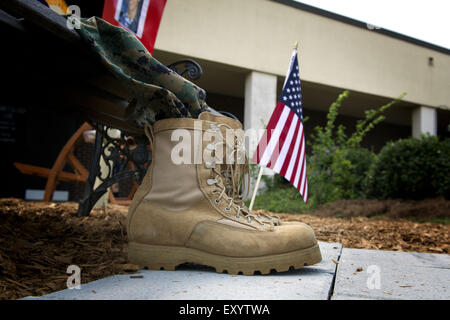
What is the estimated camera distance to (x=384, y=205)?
4.39 m

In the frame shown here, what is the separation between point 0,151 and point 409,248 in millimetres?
6809

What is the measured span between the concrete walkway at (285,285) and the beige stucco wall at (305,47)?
19.1 ft

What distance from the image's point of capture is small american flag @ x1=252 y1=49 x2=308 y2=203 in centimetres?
227

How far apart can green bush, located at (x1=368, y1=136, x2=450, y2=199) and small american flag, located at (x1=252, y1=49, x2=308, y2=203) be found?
3.04m

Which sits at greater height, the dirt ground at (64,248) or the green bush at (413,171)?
the green bush at (413,171)

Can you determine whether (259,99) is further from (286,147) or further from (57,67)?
(57,67)

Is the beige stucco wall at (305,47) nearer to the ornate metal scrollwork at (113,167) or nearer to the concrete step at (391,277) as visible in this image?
the ornate metal scrollwork at (113,167)

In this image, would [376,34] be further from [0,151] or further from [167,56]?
[0,151]

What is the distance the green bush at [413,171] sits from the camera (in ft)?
14.9

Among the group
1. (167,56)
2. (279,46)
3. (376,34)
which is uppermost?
(376,34)

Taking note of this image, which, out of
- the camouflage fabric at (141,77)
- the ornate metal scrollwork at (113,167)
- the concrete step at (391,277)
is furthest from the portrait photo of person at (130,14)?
the concrete step at (391,277)

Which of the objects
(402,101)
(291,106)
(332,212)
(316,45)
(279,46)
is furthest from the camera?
(402,101)

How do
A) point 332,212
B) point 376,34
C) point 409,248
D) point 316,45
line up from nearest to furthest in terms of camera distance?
point 409,248 < point 332,212 < point 316,45 < point 376,34

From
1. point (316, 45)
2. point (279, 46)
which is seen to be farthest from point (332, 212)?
point (316, 45)
